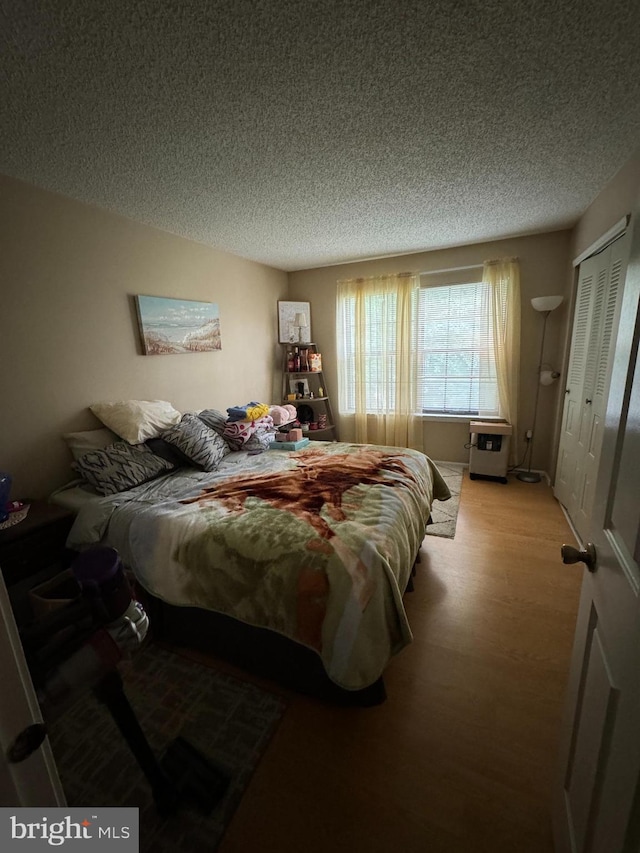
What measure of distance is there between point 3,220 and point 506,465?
4464 mm

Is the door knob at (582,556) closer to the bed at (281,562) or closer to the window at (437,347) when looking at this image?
the bed at (281,562)

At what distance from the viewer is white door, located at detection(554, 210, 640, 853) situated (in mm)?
571

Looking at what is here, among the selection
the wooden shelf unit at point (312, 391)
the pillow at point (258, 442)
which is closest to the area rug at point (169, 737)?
the pillow at point (258, 442)

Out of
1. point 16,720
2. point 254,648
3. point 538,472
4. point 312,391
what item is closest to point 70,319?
point 254,648

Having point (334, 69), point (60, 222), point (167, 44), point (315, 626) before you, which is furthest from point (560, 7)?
point (60, 222)

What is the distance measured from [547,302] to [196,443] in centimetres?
340

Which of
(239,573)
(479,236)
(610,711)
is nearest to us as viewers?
(610,711)

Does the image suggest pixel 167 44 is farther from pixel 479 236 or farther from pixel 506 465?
pixel 506 465

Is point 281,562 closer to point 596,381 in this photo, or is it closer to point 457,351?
point 596,381

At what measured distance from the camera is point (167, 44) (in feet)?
3.79

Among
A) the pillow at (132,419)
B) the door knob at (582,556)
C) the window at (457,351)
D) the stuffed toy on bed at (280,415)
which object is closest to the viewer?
the door knob at (582,556)

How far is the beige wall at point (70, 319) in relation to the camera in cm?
201

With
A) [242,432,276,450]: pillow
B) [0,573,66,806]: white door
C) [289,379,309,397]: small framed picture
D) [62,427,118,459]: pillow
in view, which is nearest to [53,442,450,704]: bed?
[62,427,118,459]: pillow

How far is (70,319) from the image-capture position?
7.47 feet
